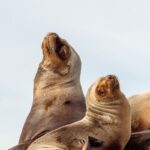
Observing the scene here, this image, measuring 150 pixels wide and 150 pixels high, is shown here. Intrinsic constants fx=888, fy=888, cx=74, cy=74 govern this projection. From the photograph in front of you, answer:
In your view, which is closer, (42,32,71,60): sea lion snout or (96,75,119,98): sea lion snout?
(96,75,119,98): sea lion snout

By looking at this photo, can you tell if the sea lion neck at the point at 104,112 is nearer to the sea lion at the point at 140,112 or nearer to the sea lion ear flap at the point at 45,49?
the sea lion at the point at 140,112

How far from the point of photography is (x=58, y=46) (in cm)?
1658

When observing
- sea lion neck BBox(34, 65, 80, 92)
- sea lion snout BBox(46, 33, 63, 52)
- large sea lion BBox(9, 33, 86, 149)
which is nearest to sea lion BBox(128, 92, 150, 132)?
large sea lion BBox(9, 33, 86, 149)

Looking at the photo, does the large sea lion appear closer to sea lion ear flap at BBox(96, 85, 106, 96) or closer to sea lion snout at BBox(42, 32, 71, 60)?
sea lion snout at BBox(42, 32, 71, 60)

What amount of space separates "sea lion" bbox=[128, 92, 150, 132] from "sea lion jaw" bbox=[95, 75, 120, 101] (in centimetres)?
177

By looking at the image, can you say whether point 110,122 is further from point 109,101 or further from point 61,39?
point 61,39

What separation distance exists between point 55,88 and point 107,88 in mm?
2628

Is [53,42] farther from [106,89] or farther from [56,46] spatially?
[106,89]

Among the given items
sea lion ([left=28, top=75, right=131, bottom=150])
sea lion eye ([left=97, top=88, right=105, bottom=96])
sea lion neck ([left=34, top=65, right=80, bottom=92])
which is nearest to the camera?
sea lion ([left=28, top=75, right=131, bottom=150])

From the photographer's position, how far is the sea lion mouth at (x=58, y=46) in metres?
16.5

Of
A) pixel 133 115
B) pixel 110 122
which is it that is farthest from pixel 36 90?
pixel 110 122

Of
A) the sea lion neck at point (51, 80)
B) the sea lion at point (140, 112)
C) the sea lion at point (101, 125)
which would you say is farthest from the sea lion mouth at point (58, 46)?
the sea lion at point (101, 125)

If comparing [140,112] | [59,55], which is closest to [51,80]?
[59,55]

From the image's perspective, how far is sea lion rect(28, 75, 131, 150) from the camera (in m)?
13.6
